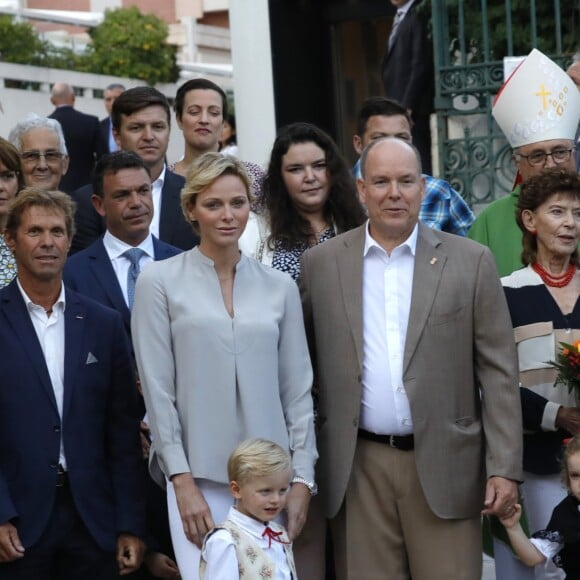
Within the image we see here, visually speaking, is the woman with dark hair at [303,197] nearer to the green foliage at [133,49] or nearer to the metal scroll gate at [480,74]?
the metal scroll gate at [480,74]

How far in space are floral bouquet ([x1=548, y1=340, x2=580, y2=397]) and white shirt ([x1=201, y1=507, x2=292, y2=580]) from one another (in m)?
1.29

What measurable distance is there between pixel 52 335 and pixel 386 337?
1.25 meters

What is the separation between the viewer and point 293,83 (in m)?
11.5

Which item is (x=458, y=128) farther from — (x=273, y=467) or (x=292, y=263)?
(x=273, y=467)

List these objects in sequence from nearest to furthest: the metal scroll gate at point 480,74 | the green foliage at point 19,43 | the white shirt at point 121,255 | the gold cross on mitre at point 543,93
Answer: the white shirt at point 121,255, the gold cross on mitre at point 543,93, the metal scroll gate at point 480,74, the green foliage at point 19,43

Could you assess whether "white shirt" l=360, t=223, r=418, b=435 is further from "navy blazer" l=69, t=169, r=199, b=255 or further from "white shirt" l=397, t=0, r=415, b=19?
"white shirt" l=397, t=0, r=415, b=19

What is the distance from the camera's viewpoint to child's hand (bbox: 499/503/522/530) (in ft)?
17.1

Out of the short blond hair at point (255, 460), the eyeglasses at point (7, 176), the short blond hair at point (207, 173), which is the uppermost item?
the eyeglasses at point (7, 176)

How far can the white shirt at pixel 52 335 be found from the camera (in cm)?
545

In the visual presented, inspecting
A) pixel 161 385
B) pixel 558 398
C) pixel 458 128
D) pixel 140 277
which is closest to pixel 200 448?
pixel 161 385

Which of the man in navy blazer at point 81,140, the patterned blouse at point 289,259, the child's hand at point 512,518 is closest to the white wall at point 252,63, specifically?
the man in navy blazer at point 81,140

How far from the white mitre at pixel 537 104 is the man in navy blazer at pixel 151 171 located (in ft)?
5.11

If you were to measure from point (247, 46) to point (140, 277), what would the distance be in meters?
6.31

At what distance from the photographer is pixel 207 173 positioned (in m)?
5.27
